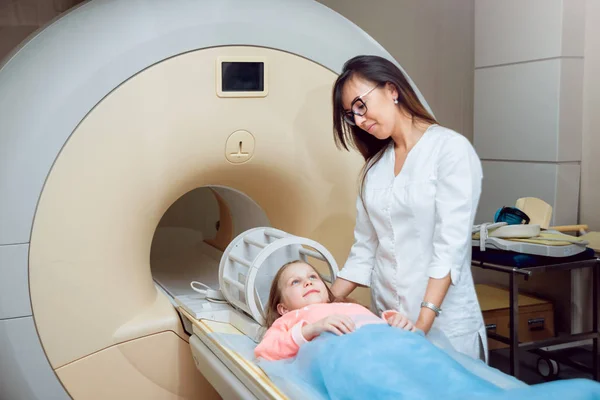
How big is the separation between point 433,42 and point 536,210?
0.92m

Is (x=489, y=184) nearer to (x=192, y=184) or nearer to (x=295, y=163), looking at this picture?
(x=295, y=163)

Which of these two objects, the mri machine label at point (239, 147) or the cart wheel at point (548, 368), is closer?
the mri machine label at point (239, 147)

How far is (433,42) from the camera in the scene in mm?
3248

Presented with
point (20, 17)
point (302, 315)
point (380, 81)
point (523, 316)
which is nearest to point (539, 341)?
point (523, 316)

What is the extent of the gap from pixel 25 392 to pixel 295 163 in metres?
0.95

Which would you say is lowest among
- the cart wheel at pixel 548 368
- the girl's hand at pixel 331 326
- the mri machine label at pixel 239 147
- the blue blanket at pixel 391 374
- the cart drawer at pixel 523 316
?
the cart wheel at pixel 548 368

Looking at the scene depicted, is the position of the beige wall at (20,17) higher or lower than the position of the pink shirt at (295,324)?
higher

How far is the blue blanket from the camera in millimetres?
1227

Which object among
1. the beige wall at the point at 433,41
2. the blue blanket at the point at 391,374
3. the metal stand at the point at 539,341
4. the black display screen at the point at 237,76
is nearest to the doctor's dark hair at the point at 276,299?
the blue blanket at the point at 391,374

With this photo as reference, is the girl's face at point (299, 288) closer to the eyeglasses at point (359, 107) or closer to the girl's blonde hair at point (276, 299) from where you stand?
the girl's blonde hair at point (276, 299)

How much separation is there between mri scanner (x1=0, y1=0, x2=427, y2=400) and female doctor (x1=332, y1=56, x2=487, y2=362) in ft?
1.17

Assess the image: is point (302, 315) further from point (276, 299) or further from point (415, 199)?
point (415, 199)

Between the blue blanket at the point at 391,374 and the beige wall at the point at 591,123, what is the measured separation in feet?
5.50

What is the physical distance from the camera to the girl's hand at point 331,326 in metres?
1.52
